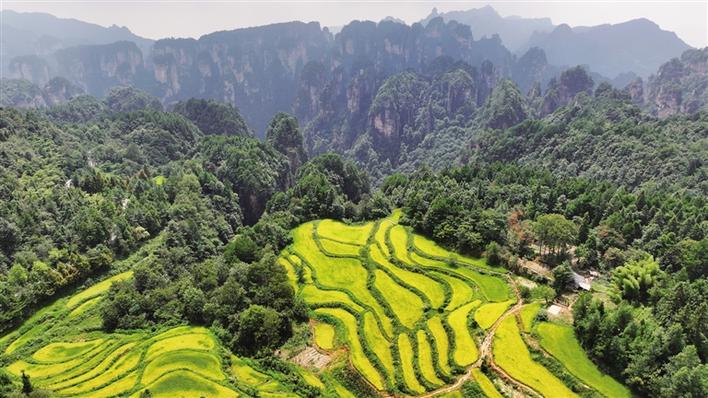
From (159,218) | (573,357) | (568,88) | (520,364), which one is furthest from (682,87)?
(159,218)

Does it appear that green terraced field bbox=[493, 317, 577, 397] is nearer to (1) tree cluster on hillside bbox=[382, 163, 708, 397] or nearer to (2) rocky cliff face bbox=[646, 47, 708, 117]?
(1) tree cluster on hillside bbox=[382, 163, 708, 397]

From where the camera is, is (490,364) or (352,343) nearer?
(490,364)

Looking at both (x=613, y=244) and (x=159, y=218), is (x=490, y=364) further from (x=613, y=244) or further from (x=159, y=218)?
(x=159, y=218)

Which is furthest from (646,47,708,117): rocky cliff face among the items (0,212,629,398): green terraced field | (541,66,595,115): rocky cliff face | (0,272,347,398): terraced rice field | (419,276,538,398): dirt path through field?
(0,272,347,398): terraced rice field

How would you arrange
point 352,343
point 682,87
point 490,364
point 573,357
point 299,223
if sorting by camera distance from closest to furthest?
point 490,364
point 573,357
point 352,343
point 299,223
point 682,87

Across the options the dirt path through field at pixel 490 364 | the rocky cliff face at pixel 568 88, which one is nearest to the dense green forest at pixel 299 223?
the dirt path through field at pixel 490 364

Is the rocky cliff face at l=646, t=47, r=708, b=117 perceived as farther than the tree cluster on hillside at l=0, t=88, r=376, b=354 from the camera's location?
Yes
